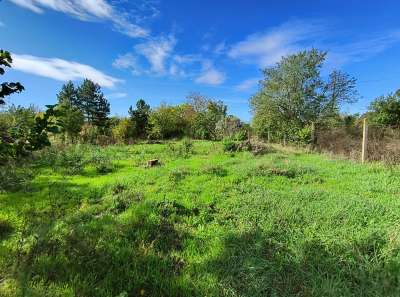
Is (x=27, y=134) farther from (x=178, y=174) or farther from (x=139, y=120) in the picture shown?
(x=139, y=120)

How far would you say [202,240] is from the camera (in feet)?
12.3

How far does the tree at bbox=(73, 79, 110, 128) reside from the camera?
116 feet

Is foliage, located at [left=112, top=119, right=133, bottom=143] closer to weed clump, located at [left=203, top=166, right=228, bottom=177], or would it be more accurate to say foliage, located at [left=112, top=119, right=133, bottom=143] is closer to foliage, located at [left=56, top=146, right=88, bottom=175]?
foliage, located at [left=56, top=146, right=88, bottom=175]

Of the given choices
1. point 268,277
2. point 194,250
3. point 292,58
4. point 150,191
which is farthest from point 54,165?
point 292,58

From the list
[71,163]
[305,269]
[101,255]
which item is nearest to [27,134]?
[101,255]

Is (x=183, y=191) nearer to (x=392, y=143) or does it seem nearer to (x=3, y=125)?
(x=3, y=125)

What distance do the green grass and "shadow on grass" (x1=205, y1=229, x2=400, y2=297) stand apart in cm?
1

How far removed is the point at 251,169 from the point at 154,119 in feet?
47.1

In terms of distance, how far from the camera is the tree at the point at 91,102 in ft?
116

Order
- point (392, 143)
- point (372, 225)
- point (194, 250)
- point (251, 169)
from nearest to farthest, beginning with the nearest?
point (194, 250) → point (372, 225) → point (251, 169) → point (392, 143)

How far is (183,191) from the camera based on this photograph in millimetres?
5828

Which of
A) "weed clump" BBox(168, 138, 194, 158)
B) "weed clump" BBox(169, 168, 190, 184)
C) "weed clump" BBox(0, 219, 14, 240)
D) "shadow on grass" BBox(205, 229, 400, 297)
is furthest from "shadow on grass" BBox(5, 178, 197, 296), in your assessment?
"weed clump" BBox(168, 138, 194, 158)

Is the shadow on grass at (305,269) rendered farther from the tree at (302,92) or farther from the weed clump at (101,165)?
the tree at (302,92)

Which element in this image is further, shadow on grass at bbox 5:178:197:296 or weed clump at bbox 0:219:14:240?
weed clump at bbox 0:219:14:240
